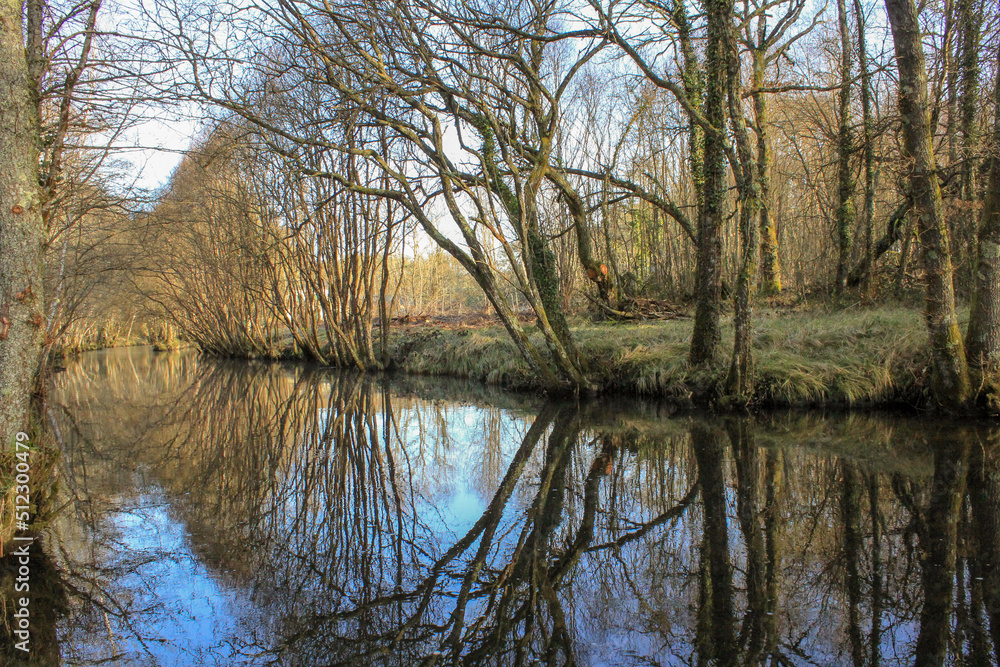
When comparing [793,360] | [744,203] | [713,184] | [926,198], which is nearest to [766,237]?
[793,360]

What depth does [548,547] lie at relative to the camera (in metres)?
3.81

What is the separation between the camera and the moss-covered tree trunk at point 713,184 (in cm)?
768

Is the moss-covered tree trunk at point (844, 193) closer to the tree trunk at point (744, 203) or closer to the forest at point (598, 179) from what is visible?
the forest at point (598, 179)

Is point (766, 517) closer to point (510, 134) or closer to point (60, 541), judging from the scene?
point (60, 541)

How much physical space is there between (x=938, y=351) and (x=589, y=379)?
16.4ft

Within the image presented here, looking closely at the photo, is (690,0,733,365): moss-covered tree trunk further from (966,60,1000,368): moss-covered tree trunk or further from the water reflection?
(966,60,1000,368): moss-covered tree trunk

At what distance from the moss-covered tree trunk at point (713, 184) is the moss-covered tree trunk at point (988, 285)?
9.44ft

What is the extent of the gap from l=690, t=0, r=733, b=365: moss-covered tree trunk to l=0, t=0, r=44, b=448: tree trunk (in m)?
7.36

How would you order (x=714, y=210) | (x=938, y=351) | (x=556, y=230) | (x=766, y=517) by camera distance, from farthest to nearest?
1. (x=556, y=230)
2. (x=714, y=210)
3. (x=938, y=351)
4. (x=766, y=517)

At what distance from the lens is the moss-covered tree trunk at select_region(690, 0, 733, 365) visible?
7684 millimetres

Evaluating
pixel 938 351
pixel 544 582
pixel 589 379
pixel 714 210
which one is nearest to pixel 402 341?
pixel 589 379

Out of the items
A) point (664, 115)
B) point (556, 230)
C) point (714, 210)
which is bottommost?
point (714, 210)

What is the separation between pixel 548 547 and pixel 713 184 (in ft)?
20.3

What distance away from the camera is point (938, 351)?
6855 millimetres
